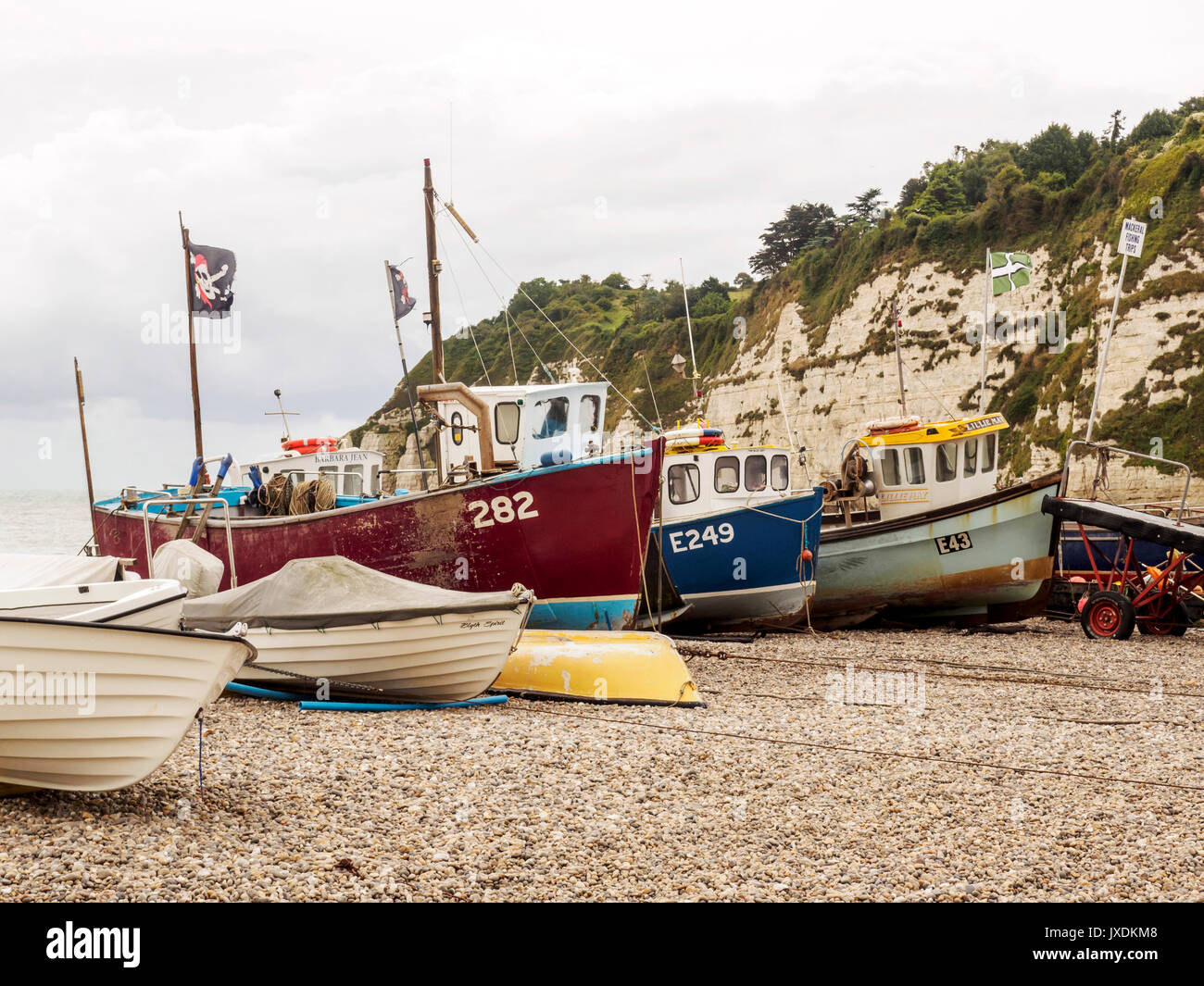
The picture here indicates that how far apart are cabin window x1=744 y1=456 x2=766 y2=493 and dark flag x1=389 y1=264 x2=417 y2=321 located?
653 centimetres

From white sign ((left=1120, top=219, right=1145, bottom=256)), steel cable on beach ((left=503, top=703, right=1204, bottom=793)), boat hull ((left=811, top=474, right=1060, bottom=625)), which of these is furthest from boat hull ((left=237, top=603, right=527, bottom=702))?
white sign ((left=1120, top=219, right=1145, bottom=256))

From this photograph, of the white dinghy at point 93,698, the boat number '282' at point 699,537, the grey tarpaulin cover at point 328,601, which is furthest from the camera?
the boat number '282' at point 699,537

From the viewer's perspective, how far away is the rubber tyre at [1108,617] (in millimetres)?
16531

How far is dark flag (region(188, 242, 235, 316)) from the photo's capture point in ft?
72.0

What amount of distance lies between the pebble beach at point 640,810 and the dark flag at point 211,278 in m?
14.4

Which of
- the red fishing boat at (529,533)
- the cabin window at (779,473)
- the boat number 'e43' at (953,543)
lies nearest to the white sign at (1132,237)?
the boat number 'e43' at (953,543)

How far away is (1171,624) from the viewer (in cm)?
1680

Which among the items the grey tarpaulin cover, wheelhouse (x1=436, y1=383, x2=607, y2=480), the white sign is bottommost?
the grey tarpaulin cover

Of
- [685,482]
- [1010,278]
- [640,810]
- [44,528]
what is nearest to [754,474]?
[685,482]

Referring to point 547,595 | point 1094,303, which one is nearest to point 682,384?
point 1094,303

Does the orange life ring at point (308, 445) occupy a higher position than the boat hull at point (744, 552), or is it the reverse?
the orange life ring at point (308, 445)

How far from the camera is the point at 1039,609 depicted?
1884cm

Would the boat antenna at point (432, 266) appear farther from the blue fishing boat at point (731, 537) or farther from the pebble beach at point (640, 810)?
→ the pebble beach at point (640, 810)

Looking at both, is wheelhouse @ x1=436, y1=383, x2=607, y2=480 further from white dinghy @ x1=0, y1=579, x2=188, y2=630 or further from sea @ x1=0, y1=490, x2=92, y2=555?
sea @ x1=0, y1=490, x2=92, y2=555
